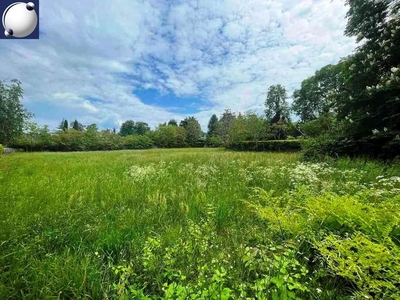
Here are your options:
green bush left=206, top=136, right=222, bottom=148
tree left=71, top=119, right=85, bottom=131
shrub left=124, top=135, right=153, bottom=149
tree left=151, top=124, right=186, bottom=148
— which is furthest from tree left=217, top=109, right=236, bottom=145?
tree left=71, top=119, right=85, bottom=131

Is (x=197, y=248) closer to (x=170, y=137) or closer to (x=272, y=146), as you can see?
(x=272, y=146)

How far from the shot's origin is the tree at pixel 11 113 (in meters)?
22.9

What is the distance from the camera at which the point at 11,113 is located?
23422mm

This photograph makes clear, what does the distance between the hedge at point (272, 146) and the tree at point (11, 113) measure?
101ft

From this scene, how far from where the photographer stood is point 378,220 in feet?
5.88

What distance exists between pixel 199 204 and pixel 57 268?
2.09 m

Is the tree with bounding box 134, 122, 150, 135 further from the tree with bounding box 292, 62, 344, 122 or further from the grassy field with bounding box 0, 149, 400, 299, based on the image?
the grassy field with bounding box 0, 149, 400, 299

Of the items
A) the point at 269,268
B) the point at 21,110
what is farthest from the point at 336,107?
the point at 21,110

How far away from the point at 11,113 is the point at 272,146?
3292cm

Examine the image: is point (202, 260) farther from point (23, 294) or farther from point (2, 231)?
point (2, 231)

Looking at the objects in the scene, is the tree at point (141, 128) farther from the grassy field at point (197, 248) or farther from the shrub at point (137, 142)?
the grassy field at point (197, 248)

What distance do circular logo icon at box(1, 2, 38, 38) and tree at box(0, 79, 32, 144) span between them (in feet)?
91.6

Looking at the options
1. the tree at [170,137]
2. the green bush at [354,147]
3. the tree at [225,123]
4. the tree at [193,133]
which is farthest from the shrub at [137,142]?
the green bush at [354,147]

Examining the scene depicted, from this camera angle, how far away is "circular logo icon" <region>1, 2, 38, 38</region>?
344 centimetres
